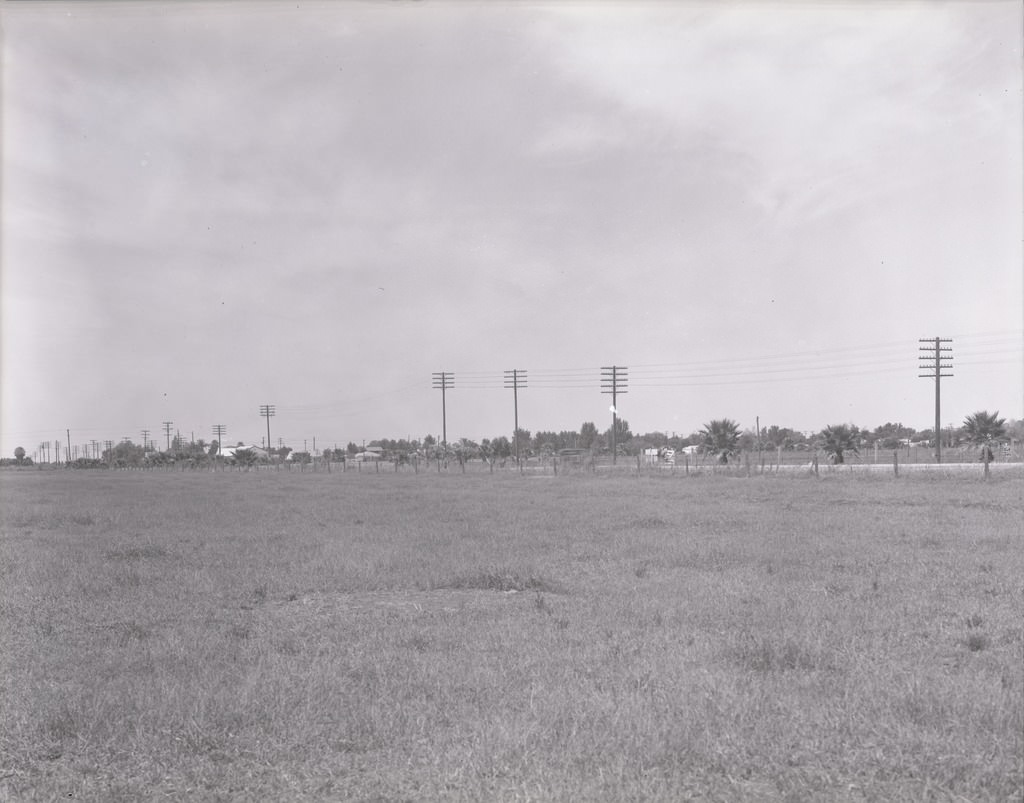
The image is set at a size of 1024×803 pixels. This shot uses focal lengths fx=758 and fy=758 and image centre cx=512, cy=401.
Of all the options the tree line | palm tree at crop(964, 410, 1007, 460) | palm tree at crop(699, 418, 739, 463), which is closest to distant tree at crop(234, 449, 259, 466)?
the tree line

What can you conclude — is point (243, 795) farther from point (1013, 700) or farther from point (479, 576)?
point (479, 576)

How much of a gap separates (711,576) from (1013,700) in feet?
19.5

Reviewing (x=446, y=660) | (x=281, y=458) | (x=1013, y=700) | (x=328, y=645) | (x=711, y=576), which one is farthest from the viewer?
(x=281, y=458)

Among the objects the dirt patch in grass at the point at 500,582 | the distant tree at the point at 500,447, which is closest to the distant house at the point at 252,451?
the distant tree at the point at 500,447

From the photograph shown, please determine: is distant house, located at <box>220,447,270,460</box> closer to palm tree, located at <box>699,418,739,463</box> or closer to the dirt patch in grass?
palm tree, located at <box>699,418,739,463</box>

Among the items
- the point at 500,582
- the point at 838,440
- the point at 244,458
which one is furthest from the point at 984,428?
the point at 244,458

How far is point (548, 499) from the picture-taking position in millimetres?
27953

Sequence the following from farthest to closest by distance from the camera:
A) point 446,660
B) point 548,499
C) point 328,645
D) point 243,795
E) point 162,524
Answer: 1. point 548,499
2. point 162,524
3. point 328,645
4. point 446,660
5. point 243,795

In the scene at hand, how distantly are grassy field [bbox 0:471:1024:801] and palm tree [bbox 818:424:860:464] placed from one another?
3904cm

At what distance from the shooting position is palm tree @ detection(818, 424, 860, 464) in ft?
171

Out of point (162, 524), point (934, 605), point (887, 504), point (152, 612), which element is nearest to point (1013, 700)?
point (934, 605)

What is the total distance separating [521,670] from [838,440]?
51.1 metres

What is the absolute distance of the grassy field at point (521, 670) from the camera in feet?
15.6

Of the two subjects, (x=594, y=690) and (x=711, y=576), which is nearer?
(x=594, y=690)
